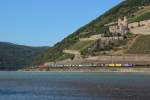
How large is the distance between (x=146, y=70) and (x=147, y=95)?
112m

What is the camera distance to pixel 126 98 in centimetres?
7981

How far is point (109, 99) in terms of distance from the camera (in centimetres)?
7938

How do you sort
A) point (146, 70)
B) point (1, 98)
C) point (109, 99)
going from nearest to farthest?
point (109, 99), point (1, 98), point (146, 70)

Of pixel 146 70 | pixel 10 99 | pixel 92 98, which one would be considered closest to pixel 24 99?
pixel 10 99

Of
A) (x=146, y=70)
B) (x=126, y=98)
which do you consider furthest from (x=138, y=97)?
(x=146, y=70)

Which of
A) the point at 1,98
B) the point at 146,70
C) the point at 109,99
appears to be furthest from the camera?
the point at 146,70

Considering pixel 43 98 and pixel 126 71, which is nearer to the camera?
pixel 43 98

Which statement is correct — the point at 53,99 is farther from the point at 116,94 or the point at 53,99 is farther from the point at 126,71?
the point at 126,71

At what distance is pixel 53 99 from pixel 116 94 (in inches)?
398

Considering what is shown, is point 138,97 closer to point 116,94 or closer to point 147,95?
point 147,95

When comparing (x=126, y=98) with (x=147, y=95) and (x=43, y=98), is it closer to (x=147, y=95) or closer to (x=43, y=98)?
(x=147, y=95)

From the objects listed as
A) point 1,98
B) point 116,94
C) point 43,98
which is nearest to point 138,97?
point 116,94

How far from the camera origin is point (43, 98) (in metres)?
84.5

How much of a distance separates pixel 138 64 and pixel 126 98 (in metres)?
120
